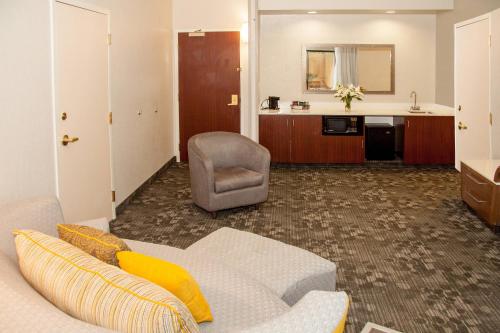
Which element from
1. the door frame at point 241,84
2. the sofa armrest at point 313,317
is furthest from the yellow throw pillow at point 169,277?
the door frame at point 241,84

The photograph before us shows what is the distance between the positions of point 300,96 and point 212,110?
1.55m

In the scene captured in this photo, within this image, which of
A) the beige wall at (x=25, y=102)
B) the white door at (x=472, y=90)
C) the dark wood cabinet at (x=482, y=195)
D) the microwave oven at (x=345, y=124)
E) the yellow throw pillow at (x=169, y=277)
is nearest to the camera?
the yellow throw pillow at (x=169, y=277)

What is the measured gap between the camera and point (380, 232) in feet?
16.6

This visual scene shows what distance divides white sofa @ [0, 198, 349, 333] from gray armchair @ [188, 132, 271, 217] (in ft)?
6.10

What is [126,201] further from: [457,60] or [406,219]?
[457,60]

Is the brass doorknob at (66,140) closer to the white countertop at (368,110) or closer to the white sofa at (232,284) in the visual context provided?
the white sofa at (232,284)

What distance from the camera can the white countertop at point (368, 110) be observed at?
27.5 feet

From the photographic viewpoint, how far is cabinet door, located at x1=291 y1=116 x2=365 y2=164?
8477mm

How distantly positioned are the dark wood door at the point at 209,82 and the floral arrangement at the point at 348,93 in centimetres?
170

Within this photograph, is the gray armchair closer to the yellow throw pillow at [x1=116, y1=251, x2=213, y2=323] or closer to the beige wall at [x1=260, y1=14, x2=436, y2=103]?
the beige wall at [x1=260, y1=14, x2=436, y2=103]

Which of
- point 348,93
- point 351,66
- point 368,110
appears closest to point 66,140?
point 348,93

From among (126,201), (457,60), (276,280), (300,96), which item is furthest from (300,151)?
(276,280)

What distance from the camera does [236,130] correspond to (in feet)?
29.0

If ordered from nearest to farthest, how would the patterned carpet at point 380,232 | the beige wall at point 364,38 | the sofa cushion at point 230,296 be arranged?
the sofa cushion at point 230,296 → the patterned carpet at point 380,232 → the beige wall at point 364,38
